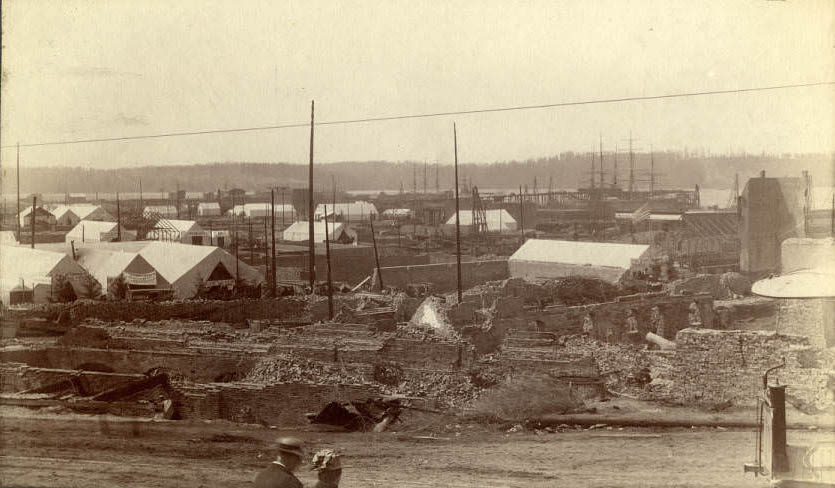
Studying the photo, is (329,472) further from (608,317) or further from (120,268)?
(120,268)

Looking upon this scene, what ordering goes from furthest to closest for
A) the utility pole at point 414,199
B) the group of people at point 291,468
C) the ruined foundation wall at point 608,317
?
the utility pole at point 414,199 < the ruined foundation wall at point 608,317 < the group of people at point 291,468

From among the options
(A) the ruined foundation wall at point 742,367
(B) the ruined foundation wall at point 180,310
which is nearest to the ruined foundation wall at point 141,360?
(B) the ruined foundation wall at point 180,310

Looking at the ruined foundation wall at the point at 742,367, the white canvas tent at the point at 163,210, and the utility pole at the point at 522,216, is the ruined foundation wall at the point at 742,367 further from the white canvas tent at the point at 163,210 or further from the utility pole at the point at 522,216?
the white canvas tent at the point at 163,210

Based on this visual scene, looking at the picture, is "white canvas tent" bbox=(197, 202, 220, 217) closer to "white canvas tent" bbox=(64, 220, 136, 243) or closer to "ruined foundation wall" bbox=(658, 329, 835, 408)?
"white canvas tent" bbox=(64, 220, 136, 243)

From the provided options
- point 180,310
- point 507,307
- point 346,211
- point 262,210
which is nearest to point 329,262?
point 346,211

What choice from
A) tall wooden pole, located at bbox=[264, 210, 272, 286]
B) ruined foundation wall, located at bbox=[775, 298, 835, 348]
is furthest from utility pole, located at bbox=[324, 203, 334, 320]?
ruined foundation wall, located at bbox=[775, 298, 835, 348]

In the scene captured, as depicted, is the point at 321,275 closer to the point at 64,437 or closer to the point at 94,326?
the point at 94,326
